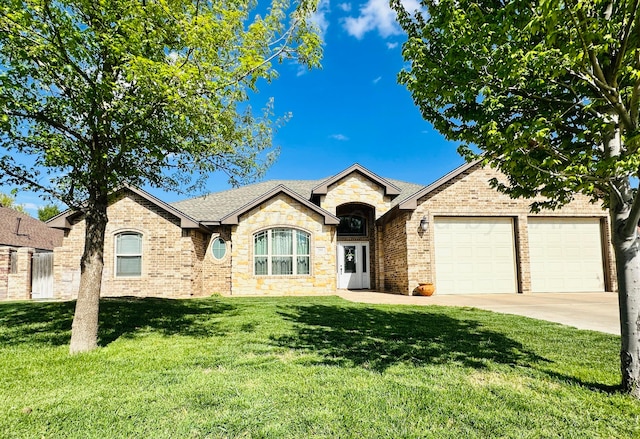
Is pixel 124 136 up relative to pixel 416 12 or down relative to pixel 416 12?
down

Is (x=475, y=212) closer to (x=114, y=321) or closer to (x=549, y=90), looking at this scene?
(x=549, y=90)

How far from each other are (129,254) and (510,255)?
49.1 ft

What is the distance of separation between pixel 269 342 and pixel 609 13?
5.95 m

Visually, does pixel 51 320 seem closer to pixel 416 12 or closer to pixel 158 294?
pixel 158 294

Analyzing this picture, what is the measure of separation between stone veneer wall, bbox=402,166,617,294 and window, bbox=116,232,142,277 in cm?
1043

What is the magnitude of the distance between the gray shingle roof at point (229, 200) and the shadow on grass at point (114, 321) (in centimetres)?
595

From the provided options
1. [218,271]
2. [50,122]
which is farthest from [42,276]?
[50,122]

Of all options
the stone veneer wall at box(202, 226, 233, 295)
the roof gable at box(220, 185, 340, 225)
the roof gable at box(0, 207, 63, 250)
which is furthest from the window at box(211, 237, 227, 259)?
the roof gable at box(0, 207, 63, 250)

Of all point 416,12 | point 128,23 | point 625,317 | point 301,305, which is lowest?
point 301,305

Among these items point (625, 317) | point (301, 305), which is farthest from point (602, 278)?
point (625, 317)

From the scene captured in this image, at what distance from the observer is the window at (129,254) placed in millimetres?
13203

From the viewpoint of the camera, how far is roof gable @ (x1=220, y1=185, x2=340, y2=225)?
13.7 metres

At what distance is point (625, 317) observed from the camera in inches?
136

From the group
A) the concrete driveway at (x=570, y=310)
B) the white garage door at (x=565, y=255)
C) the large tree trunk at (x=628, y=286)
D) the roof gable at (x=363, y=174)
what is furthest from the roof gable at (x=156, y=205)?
the white garage door at (x=565, y=255)
